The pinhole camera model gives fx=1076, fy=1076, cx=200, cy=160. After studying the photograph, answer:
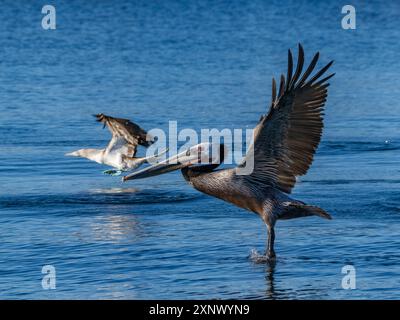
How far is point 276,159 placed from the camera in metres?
8.33

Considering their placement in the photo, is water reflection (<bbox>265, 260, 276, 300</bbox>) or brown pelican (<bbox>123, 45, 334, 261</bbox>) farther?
brown pelican (<bbox>123, 45, 334, 261</bbox>)

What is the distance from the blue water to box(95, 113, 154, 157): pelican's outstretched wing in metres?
0.46

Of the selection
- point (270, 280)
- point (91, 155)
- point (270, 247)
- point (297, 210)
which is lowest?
point (270, 280)

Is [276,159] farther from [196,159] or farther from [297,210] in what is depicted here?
[196,159]

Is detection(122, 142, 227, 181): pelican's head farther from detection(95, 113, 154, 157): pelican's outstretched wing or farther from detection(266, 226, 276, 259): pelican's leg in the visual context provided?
detection(95, 113, 154, 157): pelican's outstretched wing

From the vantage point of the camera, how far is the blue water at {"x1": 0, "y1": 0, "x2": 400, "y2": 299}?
8.10 m

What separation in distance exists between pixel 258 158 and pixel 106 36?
1631 centimetres

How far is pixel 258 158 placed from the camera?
327 inches

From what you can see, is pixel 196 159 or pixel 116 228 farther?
pixel 116 228

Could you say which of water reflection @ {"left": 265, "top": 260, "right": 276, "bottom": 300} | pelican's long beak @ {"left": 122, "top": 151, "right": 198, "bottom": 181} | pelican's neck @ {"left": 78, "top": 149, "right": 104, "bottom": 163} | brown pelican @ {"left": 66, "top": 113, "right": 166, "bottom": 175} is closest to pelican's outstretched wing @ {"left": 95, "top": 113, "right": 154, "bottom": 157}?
brown pelican @ {"left": 66, "top": 113, "right": 166, "bottom": 175}

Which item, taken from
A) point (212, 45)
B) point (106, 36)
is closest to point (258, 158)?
point (212, 45)

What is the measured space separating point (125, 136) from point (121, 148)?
17 cm

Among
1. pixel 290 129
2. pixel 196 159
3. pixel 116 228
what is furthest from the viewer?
pixel 116 228

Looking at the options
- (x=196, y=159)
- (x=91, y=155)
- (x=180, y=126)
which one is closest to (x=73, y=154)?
(x=91, y=155)
